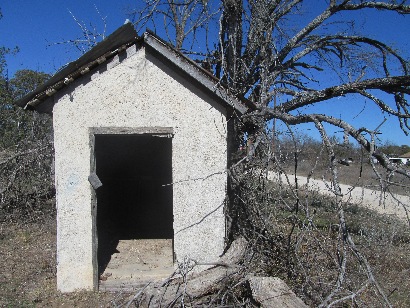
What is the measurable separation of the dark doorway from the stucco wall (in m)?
3.13

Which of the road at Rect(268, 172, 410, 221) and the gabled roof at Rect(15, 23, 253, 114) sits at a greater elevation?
the gabled roof at Rect(15, 23, 253, 114)

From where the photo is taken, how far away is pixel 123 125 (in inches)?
226

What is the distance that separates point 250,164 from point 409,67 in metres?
6.84

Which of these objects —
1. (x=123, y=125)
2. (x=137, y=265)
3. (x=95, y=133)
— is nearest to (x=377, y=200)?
(x=137, y=265)

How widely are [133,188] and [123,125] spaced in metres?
7.14

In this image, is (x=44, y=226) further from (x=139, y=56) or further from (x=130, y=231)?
(x=139, y=56)

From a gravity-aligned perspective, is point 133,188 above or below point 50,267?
above

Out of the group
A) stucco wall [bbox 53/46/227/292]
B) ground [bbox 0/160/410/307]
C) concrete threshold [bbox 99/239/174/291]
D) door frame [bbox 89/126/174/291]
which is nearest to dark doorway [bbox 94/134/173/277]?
concrete threshold [bbox 99/239/174/291]

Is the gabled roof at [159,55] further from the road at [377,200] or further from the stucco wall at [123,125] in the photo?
the road at [377,200]

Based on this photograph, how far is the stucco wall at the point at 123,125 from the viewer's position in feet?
18.6

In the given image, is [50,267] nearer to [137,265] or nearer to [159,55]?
[137,265]

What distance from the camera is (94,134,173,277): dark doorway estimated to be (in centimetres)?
993

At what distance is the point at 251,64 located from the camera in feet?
30.1

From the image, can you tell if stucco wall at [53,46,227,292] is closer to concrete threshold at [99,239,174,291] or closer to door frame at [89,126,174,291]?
door frame at [89,126,174,291]
